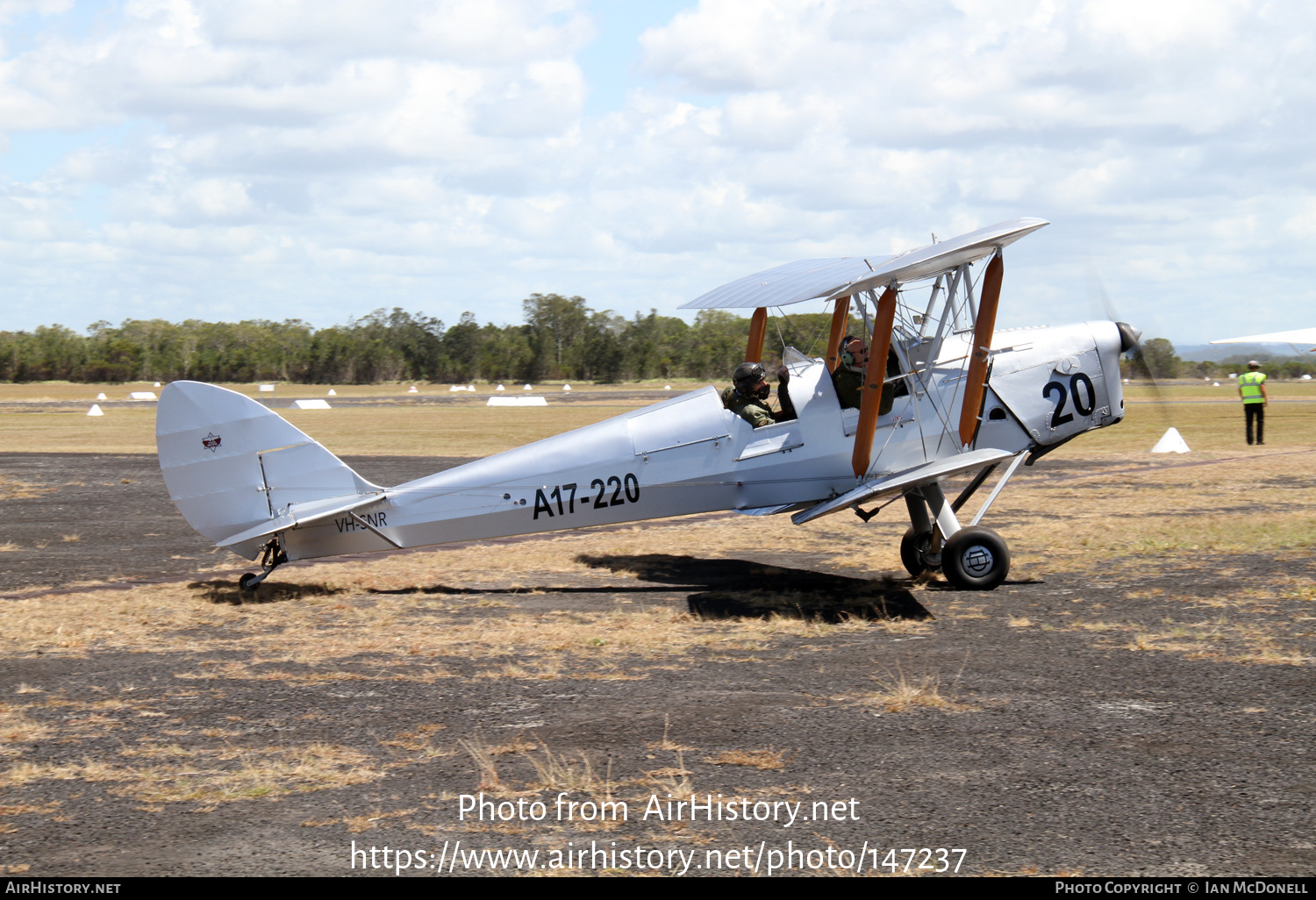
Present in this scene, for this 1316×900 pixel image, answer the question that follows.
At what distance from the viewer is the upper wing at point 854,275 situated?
933 cm

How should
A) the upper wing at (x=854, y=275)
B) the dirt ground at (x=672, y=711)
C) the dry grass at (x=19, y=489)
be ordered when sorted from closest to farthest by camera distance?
the dirt ground at (x=672, y=711)
the upper wing at (x=854, y=275)
the dry grass at (x=19, y=489)

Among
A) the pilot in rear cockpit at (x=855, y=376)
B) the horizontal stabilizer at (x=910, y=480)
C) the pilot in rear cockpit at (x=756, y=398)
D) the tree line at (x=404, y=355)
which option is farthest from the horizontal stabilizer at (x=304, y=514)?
the tree line at (x=404, y=355)

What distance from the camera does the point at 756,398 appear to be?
10.5 meters

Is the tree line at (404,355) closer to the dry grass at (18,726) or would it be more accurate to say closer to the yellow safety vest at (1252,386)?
the yellow safety vest at (1252,386)

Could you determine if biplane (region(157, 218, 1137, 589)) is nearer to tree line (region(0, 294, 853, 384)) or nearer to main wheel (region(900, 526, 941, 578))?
main wheel (region(900, 526, 941, 578))

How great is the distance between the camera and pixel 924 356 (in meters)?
10.5

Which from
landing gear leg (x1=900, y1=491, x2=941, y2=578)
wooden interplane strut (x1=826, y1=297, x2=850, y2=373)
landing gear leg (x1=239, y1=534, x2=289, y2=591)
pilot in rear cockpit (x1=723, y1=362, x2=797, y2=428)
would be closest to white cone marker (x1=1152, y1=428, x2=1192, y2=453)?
landing gear leg (x1=900, y1=491, x2=941, y2=578)

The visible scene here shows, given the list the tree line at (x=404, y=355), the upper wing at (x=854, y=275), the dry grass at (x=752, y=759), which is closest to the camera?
the dry grass at (x=752, y=759)

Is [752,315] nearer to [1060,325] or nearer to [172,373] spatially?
[1060,325]

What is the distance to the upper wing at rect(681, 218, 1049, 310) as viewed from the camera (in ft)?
30.6

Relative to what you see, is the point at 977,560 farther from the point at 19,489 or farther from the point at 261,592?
the point at 19,489

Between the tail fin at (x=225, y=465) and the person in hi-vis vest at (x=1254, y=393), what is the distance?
67.6 feet

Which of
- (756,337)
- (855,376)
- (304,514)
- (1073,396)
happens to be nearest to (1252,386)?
(1073,396)

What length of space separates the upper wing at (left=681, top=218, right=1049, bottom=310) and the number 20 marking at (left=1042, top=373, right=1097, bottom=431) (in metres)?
1.55
